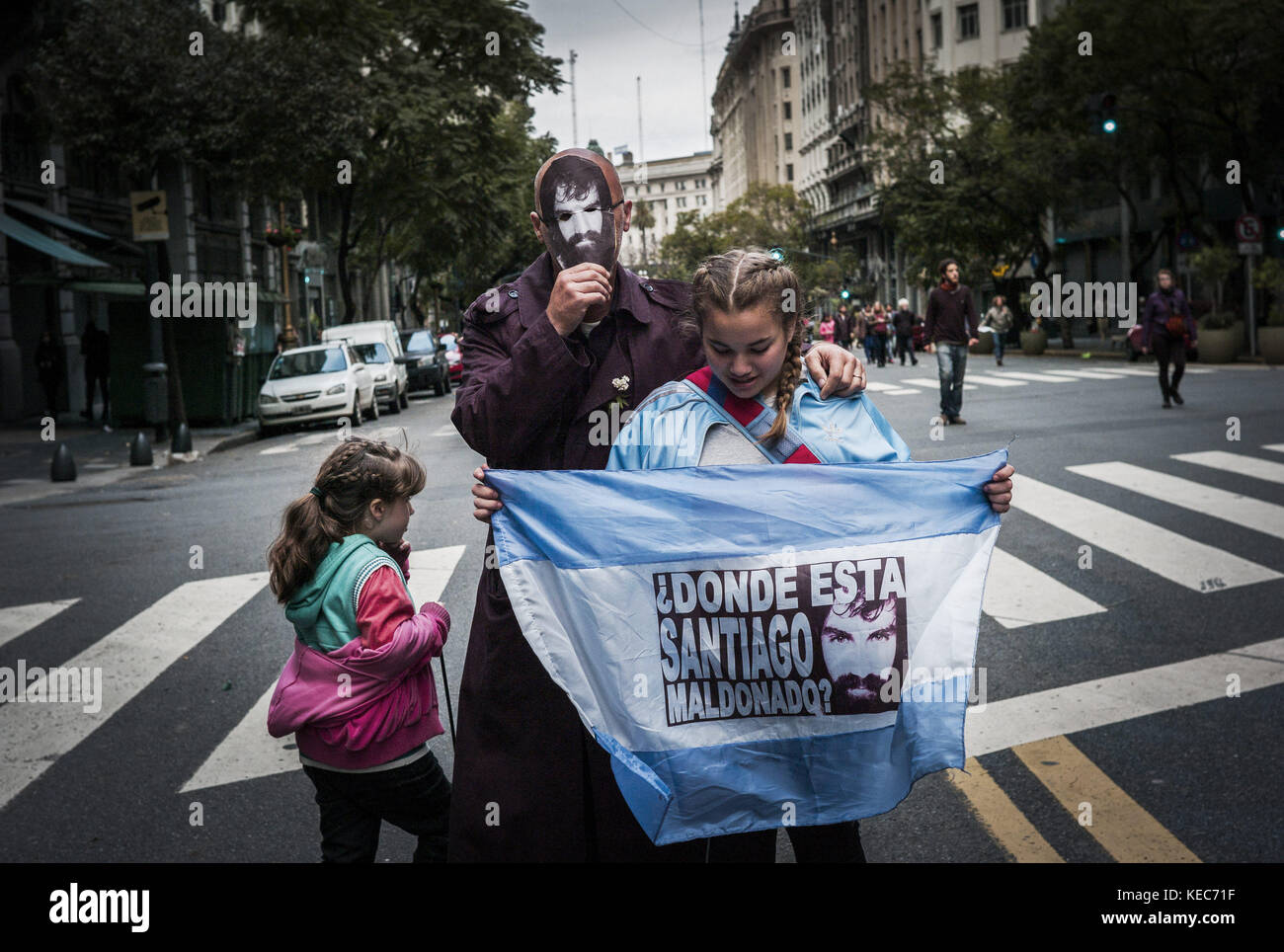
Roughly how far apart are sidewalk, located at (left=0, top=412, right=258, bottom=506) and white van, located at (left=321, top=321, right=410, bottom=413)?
9.68ft

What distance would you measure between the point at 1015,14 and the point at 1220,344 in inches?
1598

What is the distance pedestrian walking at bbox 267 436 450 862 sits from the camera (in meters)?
3.33

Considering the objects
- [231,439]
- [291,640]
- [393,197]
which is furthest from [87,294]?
[291,640]

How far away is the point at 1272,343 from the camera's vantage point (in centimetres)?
2573

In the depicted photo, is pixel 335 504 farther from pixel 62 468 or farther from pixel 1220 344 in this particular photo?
pixel 1220 344

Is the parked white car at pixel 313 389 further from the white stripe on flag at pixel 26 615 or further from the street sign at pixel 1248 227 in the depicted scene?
the street sign at pixel 1248 227

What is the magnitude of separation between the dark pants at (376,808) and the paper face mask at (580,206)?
141cm

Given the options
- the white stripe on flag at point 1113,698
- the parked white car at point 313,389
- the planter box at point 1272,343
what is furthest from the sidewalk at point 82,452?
the planter box at point 1272,343

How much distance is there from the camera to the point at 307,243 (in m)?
46.5

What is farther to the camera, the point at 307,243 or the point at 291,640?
the point at 307,243

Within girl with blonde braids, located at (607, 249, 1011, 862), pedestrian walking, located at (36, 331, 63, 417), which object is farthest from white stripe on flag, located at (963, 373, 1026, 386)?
girl with blonde braids, located at (607, 249, 1011, 862)

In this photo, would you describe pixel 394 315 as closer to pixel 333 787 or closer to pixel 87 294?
pixel 87 294

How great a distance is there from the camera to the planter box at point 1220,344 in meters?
27.3
